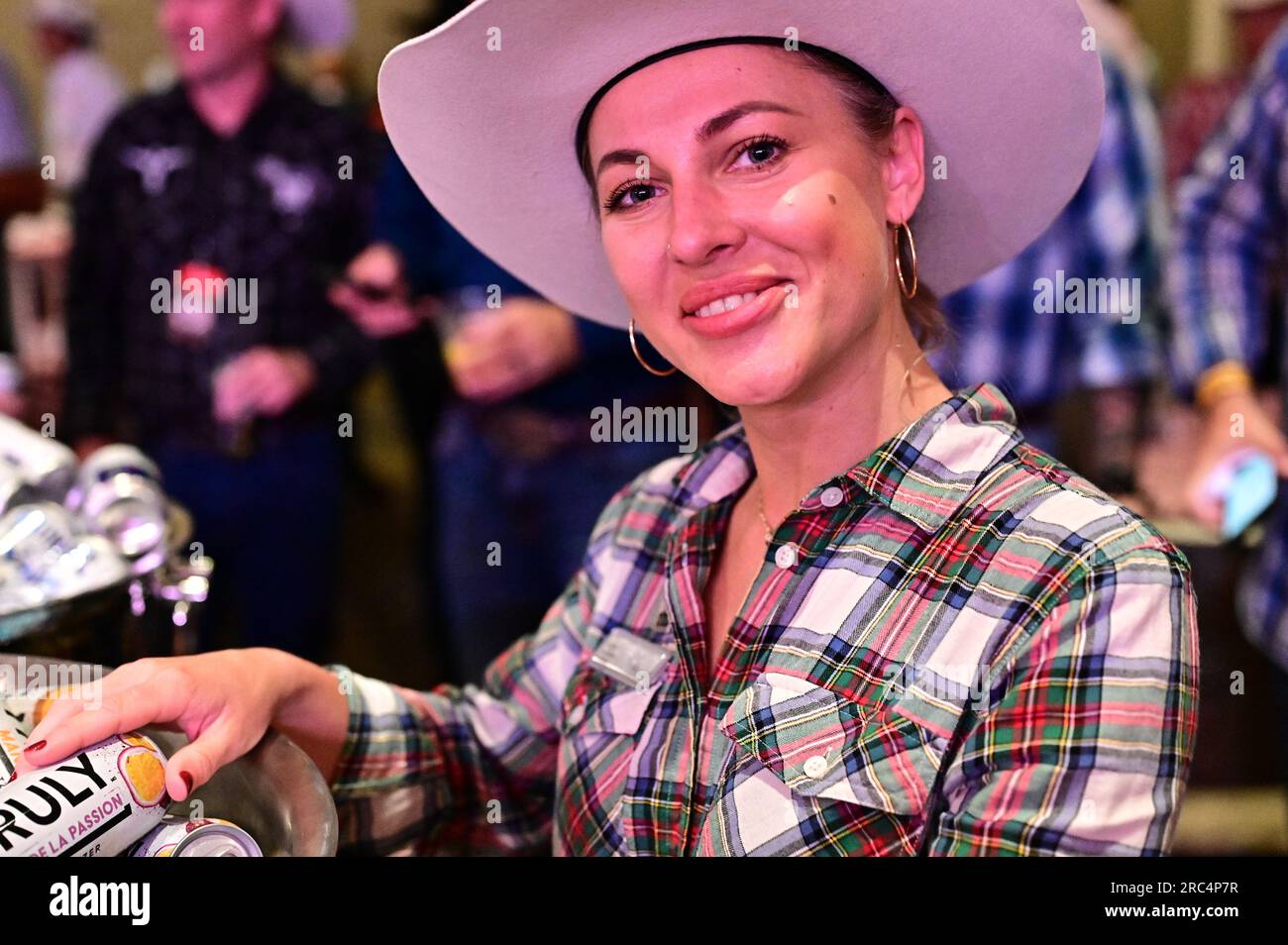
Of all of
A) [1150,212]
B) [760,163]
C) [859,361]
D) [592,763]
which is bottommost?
[592,763]

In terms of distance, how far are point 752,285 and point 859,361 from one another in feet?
0.43

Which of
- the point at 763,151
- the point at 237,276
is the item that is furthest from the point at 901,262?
the point at 237,276

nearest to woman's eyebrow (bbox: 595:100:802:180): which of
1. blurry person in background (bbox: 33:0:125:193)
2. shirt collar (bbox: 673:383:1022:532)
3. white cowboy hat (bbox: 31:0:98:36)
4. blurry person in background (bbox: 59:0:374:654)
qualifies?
shirt collar (bbox: 673:383:1022:532)

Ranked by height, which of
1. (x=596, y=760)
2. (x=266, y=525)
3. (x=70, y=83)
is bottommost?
(x=596, y=760)

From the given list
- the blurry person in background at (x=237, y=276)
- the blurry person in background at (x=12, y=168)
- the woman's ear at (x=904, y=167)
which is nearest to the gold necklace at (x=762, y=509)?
the woman's ear at (x=904, y=167)

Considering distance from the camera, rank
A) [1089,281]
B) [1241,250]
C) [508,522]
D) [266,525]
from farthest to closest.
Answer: [266,525] → [508,522] → [1089,281] → [1241,250]

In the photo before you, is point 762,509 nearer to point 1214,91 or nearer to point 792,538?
point 792,538

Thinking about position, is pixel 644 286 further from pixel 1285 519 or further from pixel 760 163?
pixel 1285 519

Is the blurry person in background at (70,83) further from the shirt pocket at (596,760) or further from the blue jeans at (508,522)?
the shirt pocket at (596,760)

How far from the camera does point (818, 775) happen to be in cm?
101

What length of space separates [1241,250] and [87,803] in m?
1.91

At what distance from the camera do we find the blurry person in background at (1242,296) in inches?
78.7

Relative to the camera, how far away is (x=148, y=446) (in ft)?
8.58
